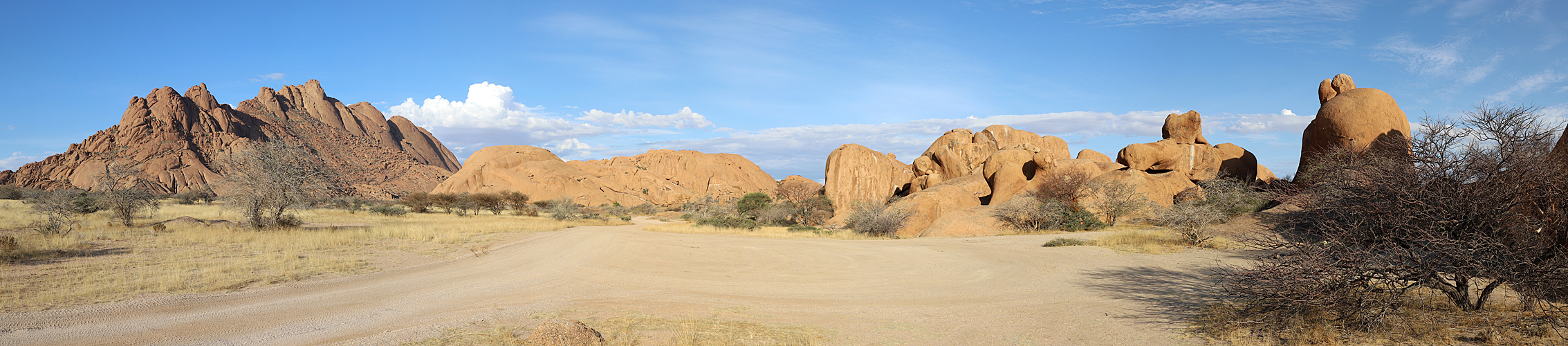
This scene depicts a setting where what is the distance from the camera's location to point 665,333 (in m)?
6.25

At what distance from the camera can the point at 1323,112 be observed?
2502 cm

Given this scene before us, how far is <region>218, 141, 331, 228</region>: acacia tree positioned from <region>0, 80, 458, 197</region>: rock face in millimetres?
21302

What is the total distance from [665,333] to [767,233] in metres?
20.1

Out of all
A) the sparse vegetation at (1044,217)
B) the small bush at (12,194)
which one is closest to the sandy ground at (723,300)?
the sparse vegetation at (1044,217)

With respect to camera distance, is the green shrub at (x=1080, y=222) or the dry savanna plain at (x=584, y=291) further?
the green shrub at (x=1080, y=222)

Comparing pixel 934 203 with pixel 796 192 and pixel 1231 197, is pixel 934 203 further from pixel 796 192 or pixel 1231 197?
pixel 796 192

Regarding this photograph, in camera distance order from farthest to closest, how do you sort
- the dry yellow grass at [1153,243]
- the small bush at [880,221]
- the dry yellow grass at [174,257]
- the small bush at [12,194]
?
the small bush at [12,194] → the small bush at [880,221] → the dry yellow grass at [1153,243] → the dry yellow grass at [174,257]

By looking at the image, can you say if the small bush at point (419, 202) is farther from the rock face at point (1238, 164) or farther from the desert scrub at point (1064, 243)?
the rock face at point (1238, 164)

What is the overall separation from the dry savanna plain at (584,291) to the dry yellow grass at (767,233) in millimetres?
6976

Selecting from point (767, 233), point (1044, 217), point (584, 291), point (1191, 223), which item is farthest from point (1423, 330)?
point (767, 233)

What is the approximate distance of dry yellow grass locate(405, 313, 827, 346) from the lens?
5.76m

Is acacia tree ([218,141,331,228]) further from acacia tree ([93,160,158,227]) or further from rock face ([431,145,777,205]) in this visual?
rock face ([431,145,777,205])

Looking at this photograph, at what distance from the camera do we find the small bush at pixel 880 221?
24.4m

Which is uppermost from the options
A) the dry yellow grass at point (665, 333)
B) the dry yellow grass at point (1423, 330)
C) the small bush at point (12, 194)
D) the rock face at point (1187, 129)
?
the rock face at point (1187, 129)
